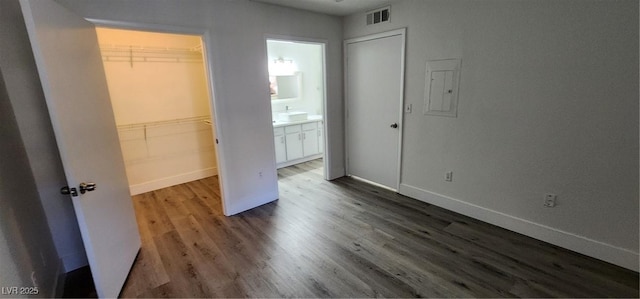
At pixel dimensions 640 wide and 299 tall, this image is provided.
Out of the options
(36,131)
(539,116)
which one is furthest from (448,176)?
(36,131)

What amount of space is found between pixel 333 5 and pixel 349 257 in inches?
108

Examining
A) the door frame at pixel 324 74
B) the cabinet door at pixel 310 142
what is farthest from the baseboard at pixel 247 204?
the cabinet door at pixel 310 142

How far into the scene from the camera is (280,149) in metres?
4.75

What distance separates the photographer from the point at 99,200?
183cm

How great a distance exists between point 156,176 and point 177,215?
117 centimetres

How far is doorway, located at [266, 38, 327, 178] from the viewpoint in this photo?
4820 millimetres

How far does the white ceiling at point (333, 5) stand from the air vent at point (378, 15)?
0.19 feet

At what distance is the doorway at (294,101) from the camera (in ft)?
15.8

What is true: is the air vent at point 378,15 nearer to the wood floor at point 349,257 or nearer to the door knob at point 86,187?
the wood floor at point 349,257

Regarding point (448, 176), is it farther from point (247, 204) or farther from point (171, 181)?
point (171, 181)

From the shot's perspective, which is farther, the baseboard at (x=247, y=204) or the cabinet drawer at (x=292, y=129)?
the cabinet drawer at (x=292, y=129)

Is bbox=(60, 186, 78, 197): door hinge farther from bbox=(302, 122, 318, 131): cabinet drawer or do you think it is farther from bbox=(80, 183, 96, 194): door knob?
bbox=(302, 122, 318, 131): cabinet drawer

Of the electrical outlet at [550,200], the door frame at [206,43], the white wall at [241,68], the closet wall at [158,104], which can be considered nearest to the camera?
the door frame at [206,43]

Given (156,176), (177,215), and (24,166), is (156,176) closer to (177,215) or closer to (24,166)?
(177,215)
